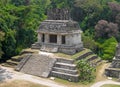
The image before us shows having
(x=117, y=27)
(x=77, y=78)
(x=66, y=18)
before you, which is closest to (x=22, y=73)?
(x=77, y=78)

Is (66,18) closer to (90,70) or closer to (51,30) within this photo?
(51,30)

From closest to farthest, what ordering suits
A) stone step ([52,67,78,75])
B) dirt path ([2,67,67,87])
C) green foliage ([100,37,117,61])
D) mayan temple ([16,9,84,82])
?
1. dirt path ([2,67,67,87])
2. stone step ([52,67,78,75])
3. mayan temple ([16,9,84,82])
4. green foliage ([100,37,117,61])

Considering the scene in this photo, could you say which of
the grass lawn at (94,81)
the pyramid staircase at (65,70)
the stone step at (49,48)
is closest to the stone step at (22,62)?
the stone step at (49,48)

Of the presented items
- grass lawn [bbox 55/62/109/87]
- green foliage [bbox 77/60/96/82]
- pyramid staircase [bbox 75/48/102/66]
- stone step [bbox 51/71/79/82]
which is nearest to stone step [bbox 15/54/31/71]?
stone step [bbox 51/71/79/82]

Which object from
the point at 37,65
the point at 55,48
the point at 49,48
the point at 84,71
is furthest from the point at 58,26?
the point at 84,71

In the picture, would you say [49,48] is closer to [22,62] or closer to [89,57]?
[22,62]

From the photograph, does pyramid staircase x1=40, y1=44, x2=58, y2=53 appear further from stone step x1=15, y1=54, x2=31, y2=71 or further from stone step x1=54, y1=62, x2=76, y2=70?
stone step x1=54, y1=62, x2=76, y2=70
